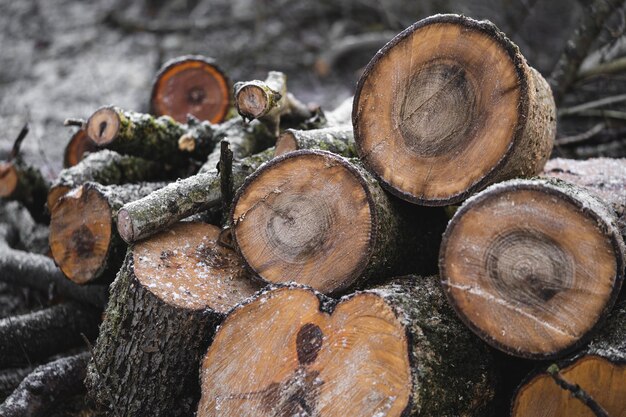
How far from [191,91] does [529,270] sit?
276 cm

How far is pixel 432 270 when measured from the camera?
268cm

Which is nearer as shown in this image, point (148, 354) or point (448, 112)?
point (448, 112)

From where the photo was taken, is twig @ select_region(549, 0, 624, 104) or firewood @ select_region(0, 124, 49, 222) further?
twig @ select_region(549, 0, 624, 104)

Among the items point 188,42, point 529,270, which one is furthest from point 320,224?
point 188,42

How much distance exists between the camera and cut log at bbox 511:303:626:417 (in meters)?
1.84

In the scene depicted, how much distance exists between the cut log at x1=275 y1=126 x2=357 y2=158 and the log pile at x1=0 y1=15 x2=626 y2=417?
0.01m

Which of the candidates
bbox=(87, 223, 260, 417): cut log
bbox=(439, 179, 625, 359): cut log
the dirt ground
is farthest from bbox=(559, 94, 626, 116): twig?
bbox=(87, 223, 260, 417): cut log

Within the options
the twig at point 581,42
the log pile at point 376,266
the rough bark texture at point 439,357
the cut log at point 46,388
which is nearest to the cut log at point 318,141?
the log pile at point 376,266

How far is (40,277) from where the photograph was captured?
3.51m

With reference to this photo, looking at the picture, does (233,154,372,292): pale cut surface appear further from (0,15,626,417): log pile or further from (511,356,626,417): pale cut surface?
(511,356,626,417): pale cut surface

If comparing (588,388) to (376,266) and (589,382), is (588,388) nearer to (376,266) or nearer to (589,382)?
(589,382)

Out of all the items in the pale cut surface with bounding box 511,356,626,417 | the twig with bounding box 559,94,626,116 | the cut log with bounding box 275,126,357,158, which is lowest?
the twig with bounding box 559,94,626,116

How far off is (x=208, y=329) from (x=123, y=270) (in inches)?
17.9

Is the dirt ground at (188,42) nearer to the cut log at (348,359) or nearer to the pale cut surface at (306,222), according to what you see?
the pale cut surface at (306,222)
